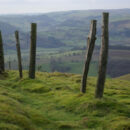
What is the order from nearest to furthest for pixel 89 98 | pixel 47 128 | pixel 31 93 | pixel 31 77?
pixel 47 128
pixel 89 98
pixel 31 93
pixel 31 77

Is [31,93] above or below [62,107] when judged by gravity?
below

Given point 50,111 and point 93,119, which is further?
point 50,111

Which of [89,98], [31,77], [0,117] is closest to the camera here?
[0,117]

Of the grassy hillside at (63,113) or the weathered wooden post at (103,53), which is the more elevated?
the weathered wooden post at (103,53)

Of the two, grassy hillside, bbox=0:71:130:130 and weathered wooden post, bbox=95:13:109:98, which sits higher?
weathered wooden post, bbox=95:13:109:98

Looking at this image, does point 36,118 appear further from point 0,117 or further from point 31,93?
point 31,93

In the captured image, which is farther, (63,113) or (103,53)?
(103,53)

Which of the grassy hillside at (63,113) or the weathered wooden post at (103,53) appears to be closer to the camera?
the grassy hillside at (63,113)

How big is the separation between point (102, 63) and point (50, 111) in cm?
573

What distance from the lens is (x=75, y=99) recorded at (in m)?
18.8

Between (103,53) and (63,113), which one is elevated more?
(103,53)

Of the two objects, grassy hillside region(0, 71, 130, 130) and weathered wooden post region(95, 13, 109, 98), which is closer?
grassy hillside region(0, 71, 130, 130)

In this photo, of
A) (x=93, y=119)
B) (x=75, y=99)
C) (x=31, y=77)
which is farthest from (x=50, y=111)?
(x=31, y=77)

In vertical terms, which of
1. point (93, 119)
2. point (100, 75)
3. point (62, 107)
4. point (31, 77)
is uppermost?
point (100, 75)
